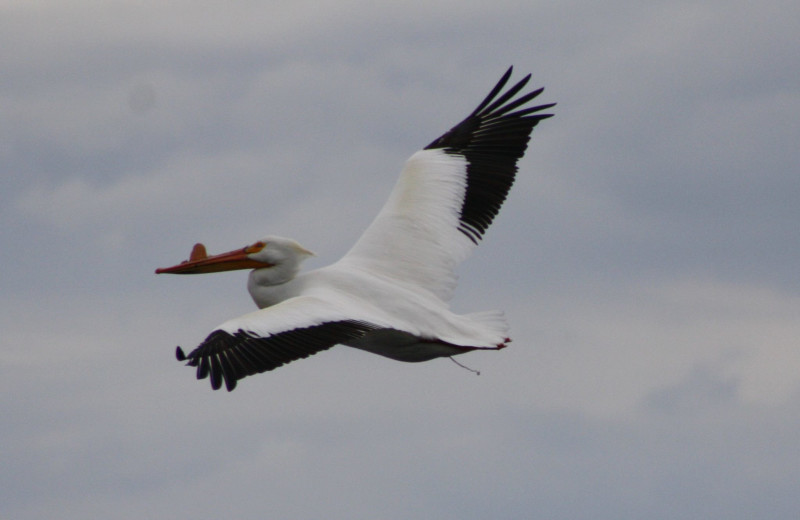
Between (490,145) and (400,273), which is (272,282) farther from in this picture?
(490,145)

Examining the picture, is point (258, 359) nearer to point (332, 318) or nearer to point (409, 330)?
point (332, 318)

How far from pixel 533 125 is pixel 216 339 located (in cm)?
573

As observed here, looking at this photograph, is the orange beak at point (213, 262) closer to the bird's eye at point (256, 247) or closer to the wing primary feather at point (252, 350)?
the bird's eye at point (256, 247)

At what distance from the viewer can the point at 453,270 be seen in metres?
12.5

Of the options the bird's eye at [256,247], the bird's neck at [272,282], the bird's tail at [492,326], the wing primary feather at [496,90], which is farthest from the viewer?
the wing primary feather at [496,90]

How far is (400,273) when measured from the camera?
480 inches

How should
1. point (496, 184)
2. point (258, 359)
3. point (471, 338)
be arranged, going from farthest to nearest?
point (496, 184) < point (471, 338) < point (258, 359)

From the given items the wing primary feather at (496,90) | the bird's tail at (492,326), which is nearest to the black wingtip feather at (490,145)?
the wing primary feather at (496,90)

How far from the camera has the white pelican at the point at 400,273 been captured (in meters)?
9.96

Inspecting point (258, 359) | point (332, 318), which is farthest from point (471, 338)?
point (258, 359)

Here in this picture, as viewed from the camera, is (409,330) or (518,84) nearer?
(409,330)

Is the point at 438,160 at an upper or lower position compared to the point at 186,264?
upper

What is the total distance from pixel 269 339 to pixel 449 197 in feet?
12.6

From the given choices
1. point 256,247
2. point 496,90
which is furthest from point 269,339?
point 496,90
